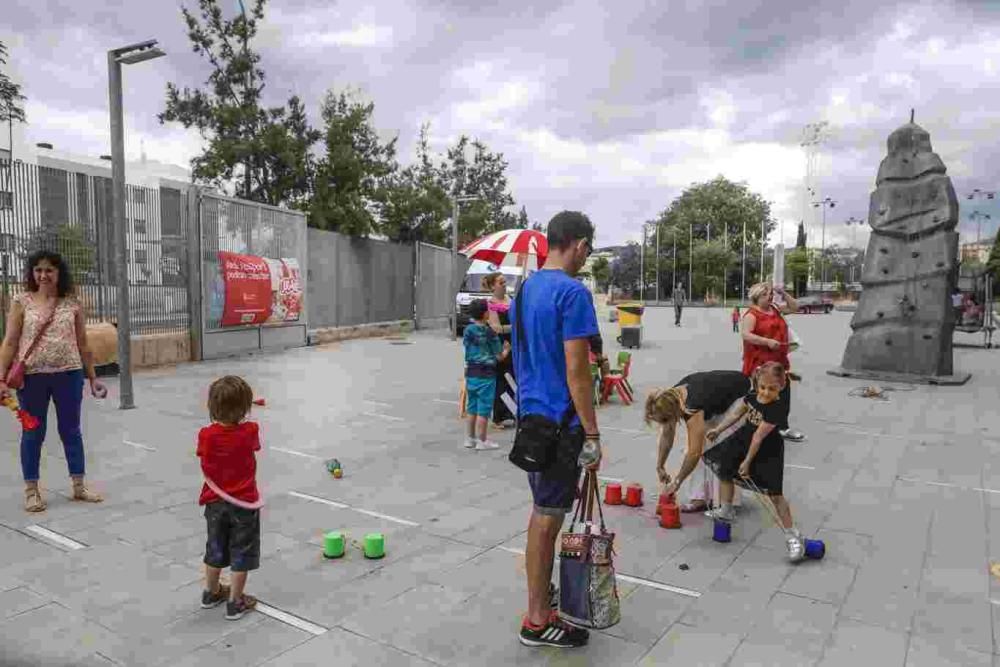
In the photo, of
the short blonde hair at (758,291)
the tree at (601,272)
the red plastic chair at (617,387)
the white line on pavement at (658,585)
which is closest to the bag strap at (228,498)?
the white line on pavement at (658,585)

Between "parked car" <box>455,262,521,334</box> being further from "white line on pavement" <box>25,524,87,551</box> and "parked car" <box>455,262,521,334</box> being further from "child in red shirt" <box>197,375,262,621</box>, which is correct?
"child in red shirt" <box>197,375,262,621</box>

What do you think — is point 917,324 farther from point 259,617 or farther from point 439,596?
point 259,617

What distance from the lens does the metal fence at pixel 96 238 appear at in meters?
10.1

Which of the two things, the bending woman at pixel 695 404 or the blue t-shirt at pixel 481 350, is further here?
the blue t-shirt at pixel 481 350

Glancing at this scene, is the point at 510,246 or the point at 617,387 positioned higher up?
the point at 510,246

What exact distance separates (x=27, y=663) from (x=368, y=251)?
1858cm

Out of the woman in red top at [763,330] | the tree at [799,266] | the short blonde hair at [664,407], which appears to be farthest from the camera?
the tree at [799,266]

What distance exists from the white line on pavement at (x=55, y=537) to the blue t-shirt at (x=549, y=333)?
3.04 m

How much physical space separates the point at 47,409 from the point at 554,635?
3967 mm

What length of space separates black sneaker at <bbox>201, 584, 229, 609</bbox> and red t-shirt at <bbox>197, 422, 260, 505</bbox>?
1.64 feet

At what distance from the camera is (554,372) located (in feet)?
10.2

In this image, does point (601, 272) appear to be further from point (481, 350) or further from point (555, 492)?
point (555, 492)

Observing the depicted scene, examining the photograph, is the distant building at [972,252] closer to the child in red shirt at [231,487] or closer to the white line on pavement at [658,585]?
the white line on pavement at [658,585]

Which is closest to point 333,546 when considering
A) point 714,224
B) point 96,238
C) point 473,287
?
point 96,238
